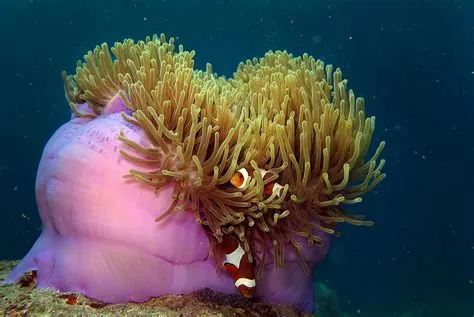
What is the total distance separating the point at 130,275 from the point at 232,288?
0.53 m

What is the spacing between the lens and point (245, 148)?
2.19 meters

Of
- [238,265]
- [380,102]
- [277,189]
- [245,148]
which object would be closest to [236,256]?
[238,265]

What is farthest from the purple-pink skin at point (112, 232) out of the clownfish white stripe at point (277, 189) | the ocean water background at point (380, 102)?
the ocean water background at point (380, 102)

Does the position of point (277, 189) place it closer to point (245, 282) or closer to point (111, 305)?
point (245, 282)

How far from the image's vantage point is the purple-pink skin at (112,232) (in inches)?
82.4

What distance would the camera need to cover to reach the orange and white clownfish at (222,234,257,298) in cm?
221

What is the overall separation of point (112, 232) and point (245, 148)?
73cm

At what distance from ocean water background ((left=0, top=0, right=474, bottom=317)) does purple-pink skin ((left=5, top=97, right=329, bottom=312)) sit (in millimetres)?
12897

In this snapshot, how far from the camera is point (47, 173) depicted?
7.63 ft

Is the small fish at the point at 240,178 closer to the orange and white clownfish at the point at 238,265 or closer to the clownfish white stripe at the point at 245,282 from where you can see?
the orange and white clownfish at the point at 238,265

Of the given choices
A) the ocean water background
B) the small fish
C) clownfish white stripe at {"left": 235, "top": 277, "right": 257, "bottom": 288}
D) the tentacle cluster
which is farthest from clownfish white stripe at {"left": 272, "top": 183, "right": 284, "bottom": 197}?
the ocean water background

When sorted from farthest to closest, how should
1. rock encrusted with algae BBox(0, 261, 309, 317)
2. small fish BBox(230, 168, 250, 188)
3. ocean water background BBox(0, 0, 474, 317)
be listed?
ocean water background BBox(0, 0, 474, 317) < small fish BBox(230, 168, 250, 188) < rock encrusted with algae BBox(0, 261, 309, 317)

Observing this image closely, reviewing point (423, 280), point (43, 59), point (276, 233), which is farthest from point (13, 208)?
point (276, 233)

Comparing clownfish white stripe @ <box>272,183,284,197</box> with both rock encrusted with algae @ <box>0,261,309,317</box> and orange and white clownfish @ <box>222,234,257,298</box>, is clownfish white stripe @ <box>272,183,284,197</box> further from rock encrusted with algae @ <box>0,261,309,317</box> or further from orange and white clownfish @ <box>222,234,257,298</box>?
rock encrusted with algae @ <box>0,261,309,317</box>
